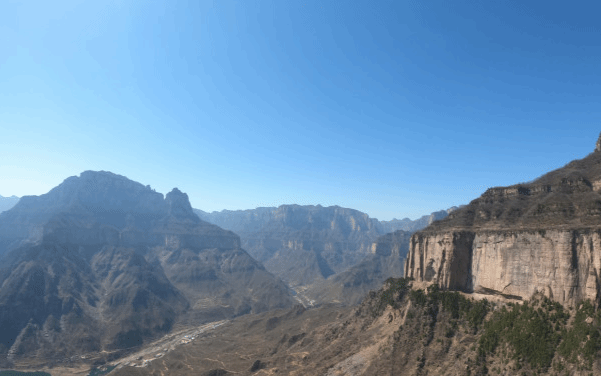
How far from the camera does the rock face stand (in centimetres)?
6894

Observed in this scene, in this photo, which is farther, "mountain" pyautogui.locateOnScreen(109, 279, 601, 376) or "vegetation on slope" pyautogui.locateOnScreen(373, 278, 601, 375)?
"mountain" pyautogui.locateOnScreen(109, 279, 601, 376)

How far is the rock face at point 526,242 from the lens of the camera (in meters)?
68.9

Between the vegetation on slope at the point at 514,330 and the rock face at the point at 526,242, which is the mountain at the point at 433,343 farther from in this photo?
the rock face at the point at 526,242

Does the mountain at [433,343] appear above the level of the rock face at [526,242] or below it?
below

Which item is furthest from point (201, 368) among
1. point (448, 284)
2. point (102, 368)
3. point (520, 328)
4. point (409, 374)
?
point (520, 328)

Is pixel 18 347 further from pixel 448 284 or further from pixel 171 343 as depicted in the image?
pixel 448 284

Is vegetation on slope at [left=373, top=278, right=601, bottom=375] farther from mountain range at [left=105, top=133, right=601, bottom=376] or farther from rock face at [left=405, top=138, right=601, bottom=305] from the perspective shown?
rock face at [left=405, top=138, right=601, bottom=305]

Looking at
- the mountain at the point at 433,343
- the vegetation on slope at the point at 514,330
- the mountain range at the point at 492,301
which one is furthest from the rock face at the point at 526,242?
the mountain at the point at 433,343

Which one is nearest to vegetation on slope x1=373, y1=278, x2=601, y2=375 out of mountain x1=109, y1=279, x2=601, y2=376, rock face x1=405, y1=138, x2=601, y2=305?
mountain x1=109, y1=279, x2=601, y2=376

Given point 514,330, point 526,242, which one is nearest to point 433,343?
point 514,330

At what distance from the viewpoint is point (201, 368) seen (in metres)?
143

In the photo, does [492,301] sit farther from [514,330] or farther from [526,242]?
[526,242]

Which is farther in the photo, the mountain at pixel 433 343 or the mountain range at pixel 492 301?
the mountain range at pixel 492 301

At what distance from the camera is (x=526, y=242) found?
259ft
